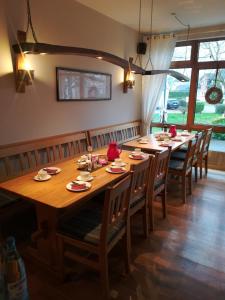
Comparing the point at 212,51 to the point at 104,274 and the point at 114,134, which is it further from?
the point at 104,274

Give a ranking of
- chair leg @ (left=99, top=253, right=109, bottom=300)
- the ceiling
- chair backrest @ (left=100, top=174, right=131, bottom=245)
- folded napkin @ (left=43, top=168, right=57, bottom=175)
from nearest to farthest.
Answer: chair backrest @ (left=100, top=174, right=131, bottom=245)
chair leg @ (left=99, top=253, right=109, bottom=300)
folded napkin @ (left=43, top=168, right=57, bottom=175)
the ceiling

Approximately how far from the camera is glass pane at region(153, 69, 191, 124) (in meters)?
4.79

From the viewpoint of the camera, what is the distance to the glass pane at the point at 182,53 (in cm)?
459

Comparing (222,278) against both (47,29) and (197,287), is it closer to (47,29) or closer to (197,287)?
(197,287)

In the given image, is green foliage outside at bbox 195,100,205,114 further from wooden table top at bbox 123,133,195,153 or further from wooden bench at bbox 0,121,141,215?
wooden bench at bbox 0,121,141,215

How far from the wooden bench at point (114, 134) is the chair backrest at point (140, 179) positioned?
63.2 inches

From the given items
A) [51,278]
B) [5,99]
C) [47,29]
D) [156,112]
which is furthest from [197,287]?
[156,112]

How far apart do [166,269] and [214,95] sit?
3474 mm

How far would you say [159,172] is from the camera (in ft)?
8.10

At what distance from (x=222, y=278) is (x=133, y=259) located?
0.71 m

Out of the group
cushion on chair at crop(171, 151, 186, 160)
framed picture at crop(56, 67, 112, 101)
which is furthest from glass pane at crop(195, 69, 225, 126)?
framed picture at crop(56, 67, 112, 101)

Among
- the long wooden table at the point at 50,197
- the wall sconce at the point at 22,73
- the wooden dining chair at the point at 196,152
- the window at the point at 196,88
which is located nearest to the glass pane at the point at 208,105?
the window at the point at 196,88

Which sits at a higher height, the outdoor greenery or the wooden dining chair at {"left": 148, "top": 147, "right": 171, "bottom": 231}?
the outdoor greenery

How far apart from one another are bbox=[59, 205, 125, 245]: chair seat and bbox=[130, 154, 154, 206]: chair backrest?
0.29m
